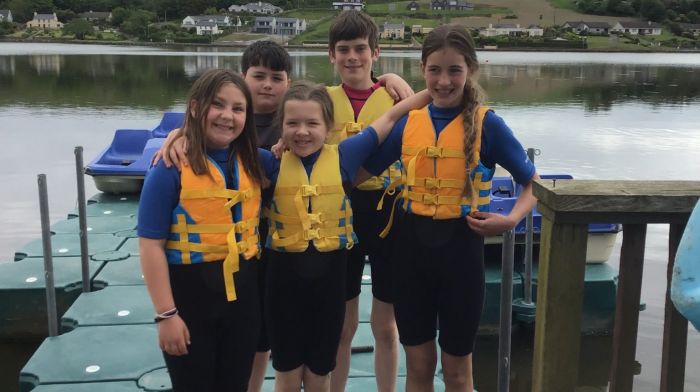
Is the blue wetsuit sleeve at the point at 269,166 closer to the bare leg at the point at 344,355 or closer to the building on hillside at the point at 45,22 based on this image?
the bare leg at the point at 344,355

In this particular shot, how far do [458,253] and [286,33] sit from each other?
109240 millimetres

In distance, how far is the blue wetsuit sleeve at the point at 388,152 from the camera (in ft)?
9.30

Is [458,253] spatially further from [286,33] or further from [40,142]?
[286,33]

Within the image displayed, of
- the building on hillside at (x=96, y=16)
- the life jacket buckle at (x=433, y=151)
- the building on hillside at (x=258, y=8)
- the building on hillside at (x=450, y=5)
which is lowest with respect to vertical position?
the life jacket buckle at (x=433, y=151)

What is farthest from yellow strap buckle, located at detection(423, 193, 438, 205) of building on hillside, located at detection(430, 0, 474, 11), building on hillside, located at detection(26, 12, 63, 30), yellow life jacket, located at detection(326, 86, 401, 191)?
building on hillside, located at detection(430, 0, 474, 11)

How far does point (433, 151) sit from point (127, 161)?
7.61m

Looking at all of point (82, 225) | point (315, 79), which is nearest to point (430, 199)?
point (82, 225)

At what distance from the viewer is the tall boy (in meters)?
3.01

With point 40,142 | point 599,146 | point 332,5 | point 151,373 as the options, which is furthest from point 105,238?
point 332,5

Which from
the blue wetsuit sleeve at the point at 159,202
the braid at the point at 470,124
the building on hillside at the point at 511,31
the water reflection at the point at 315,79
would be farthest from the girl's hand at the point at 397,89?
the building on hillside at the point at 511,31

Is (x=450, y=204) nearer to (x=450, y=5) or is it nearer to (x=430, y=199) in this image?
(x=430, y=199)

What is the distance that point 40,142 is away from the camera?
15461 mm

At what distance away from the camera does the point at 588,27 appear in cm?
11619

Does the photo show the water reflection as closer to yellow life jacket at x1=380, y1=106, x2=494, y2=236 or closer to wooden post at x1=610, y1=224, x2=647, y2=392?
yellow life jacket at x1=380, y1=106, x2=494, y2=236
